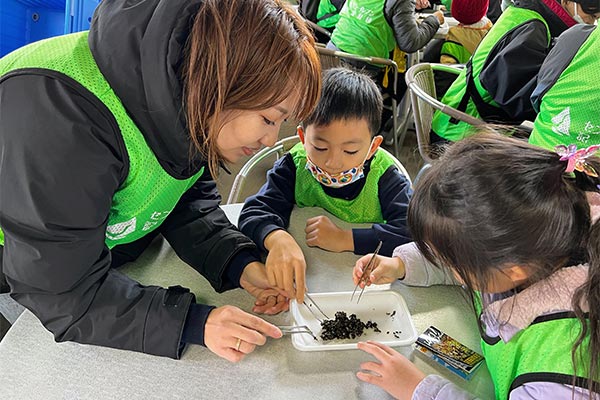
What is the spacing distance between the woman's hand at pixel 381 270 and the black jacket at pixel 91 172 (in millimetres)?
337

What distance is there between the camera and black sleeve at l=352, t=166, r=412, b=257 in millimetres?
1190

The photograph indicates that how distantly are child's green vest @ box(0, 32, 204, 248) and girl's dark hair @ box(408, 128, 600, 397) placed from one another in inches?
18.4

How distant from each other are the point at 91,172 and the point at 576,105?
1.52m

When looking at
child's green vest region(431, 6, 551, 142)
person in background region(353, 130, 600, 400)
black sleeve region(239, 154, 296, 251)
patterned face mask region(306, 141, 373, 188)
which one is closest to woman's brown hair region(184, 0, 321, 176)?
person in background region(353, 130, 600, 400)

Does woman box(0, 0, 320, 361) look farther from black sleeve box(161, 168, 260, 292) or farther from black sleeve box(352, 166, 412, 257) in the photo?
black sleeve box(352, 166, 412, 257)

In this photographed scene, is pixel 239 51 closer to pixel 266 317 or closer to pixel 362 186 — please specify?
pixel 266 317

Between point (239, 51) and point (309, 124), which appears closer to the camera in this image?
point (239, 51)

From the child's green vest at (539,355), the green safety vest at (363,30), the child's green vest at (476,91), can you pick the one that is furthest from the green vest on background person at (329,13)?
the child's green vest at (539,355)

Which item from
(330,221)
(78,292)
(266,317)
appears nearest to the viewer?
(78,292)

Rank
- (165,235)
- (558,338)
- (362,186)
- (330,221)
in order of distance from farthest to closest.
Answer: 1. (362,186)
2. (330,221)
3. (165,235)
4. (558,338)

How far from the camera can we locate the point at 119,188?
2.90 feet

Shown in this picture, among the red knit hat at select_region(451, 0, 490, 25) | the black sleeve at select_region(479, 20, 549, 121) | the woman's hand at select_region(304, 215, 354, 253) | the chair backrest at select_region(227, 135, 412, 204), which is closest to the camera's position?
the woman's hand at select_region(304, 215, 354, 253)

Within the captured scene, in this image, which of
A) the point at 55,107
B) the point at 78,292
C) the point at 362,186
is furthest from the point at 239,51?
the point at 362,186

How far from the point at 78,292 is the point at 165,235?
31cm
